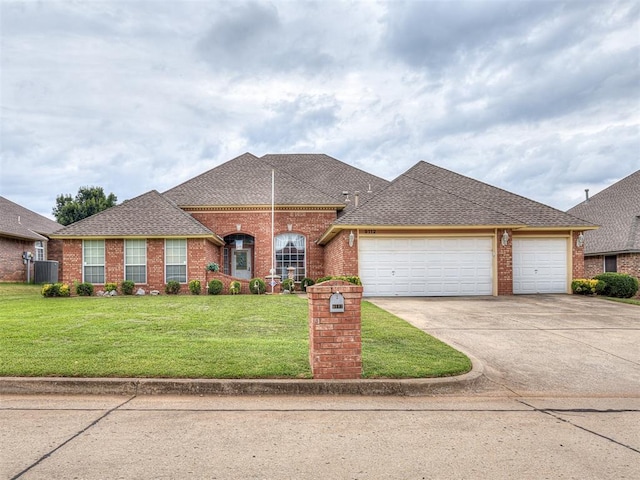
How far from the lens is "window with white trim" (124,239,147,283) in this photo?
20.3 meters

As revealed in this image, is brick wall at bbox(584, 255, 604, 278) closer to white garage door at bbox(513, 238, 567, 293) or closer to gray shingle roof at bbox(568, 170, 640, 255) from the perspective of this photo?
gray shingle roof at bbox(568, 170, 640, 255)

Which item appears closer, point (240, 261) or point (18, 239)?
point (240, 261)

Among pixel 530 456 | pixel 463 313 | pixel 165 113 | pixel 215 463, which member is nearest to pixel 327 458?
pixel 215 463

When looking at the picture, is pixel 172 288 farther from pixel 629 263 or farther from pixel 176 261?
pixel 629 263

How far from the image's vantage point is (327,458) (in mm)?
3764

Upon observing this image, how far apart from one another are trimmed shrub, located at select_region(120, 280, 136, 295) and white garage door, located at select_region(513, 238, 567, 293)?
1684 centimetres

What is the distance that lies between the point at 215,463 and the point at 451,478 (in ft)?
6.35

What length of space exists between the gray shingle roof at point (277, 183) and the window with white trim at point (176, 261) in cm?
367

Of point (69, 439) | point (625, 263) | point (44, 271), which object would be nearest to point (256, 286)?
point (69, 439)

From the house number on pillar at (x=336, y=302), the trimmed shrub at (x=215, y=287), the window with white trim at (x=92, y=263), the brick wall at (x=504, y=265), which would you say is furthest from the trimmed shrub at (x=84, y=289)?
the brick wall at (x=504, y=265)

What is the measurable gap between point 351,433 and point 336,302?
1.95m

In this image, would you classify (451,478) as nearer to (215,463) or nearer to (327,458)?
(327,458)

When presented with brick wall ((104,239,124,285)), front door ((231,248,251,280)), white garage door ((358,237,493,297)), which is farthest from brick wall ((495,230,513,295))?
brick wall ((104,239,124,285))

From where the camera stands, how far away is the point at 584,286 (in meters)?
17.7
